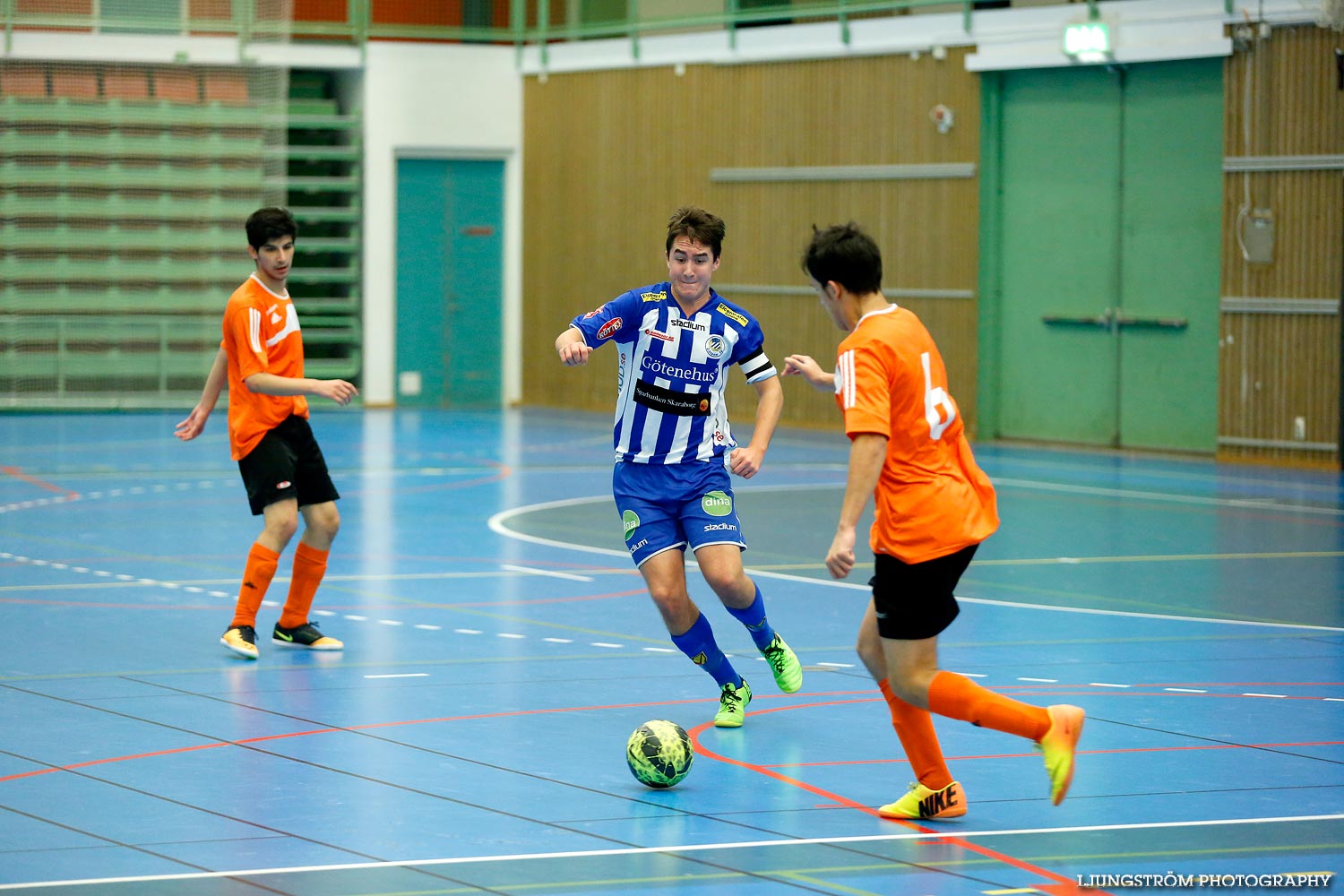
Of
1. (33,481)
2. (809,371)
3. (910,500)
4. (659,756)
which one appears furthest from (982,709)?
(33,481)

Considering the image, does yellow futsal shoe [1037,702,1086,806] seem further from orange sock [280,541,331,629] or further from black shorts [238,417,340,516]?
orange sock [280,541,331,629]

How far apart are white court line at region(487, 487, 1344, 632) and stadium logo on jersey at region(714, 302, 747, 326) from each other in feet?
11.6

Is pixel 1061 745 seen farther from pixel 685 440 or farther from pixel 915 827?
pixel 685 440

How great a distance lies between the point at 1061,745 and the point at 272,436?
4642mm

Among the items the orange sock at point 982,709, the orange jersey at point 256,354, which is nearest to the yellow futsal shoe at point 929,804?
the orange sock at point 982,709

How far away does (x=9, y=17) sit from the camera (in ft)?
76.8

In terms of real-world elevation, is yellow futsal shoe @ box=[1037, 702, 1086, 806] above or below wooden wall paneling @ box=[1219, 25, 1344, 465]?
below

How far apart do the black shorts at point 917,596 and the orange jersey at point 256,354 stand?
401 centimetres

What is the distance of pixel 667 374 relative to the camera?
→ 23.7 ft

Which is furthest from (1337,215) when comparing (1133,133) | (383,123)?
(383,123)

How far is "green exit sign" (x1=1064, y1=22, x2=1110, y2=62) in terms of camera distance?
18.9m

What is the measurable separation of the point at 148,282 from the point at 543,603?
52.3ft

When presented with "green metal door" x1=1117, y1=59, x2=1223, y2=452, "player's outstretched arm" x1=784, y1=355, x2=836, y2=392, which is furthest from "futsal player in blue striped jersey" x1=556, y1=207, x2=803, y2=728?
"green metal door" x1=1117, y1=59, x2=1223, y2=452

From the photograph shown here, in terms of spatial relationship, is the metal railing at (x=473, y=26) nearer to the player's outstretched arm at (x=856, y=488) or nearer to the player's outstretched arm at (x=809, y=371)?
the player's outstretched arm at (x=809, y=371)
